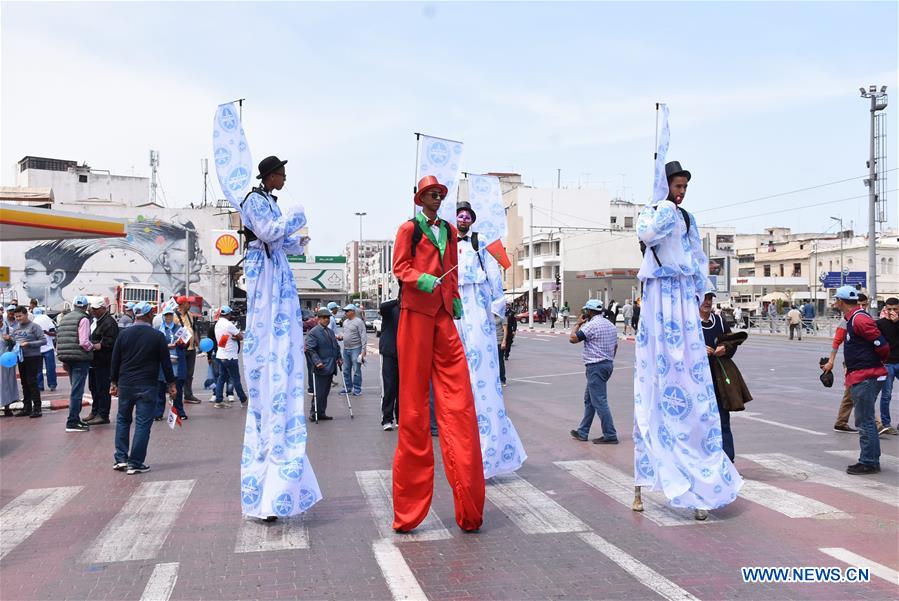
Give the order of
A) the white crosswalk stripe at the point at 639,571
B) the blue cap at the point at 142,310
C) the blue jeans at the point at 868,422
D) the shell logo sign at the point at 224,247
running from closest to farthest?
the white crosswalk stripe at the point at 639,571
the blue jeans at the point at 868,422
the blue cap at the point at 142,310
the shell logo sign at the point at 224,247

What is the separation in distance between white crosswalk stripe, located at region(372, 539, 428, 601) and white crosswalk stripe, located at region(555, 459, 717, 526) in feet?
6.88

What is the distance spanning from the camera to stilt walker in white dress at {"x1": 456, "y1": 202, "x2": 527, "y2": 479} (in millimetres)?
7551

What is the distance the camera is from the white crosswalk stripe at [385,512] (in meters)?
→ 6.01

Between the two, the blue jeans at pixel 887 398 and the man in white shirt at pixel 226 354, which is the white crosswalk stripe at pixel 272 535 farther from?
the blue jeans at pixel 887 398

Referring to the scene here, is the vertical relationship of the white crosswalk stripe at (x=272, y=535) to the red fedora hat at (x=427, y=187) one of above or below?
below

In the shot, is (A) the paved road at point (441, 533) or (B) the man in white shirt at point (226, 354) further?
(B) the man in white shirt at point (226, 354)

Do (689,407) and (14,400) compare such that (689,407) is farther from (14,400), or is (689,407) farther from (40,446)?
(14,400)

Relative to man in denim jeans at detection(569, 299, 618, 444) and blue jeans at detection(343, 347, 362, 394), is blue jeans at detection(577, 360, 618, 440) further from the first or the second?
blue jeans at detection(343, 347, 362, 394)

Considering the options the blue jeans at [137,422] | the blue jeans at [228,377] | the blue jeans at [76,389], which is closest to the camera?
the blue jeans at [137,422]

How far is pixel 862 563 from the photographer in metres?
5.27

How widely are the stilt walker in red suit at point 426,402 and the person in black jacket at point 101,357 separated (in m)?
7.89

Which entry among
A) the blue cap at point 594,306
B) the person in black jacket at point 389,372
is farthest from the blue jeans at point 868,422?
the person in black jacket at point 389,372

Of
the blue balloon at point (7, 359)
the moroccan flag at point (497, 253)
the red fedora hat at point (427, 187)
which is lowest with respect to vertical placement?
the blue balloon at point (7, 359)

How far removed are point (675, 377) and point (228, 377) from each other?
34.6 ft
